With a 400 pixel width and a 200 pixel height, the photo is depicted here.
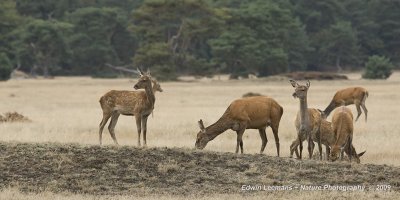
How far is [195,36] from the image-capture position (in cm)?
6525

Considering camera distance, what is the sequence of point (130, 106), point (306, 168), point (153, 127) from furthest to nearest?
point (153, 127) → point (130, 106) → point (306, 168)

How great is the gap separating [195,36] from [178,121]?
3958 cm


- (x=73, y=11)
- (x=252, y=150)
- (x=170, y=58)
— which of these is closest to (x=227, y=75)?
(x=170, y=58)

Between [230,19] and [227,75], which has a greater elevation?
[230,19]

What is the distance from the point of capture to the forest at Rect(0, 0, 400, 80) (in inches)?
2477

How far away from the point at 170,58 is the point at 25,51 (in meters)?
15.8

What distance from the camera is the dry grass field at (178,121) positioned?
19167 millimetres

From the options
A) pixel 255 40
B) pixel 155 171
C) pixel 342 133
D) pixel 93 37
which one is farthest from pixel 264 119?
pixel 93 37

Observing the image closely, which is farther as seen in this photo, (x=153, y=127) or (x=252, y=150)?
(x=153, y=127)

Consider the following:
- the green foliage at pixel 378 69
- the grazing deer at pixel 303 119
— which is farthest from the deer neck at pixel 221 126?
the green foliage at pixel 378 69

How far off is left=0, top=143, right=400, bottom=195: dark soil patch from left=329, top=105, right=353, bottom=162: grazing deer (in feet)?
3.64

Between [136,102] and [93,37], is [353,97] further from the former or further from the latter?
[93,37]

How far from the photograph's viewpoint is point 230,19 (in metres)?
67.3

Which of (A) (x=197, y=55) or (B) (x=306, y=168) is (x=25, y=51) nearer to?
(A) (x=197, y=55)
